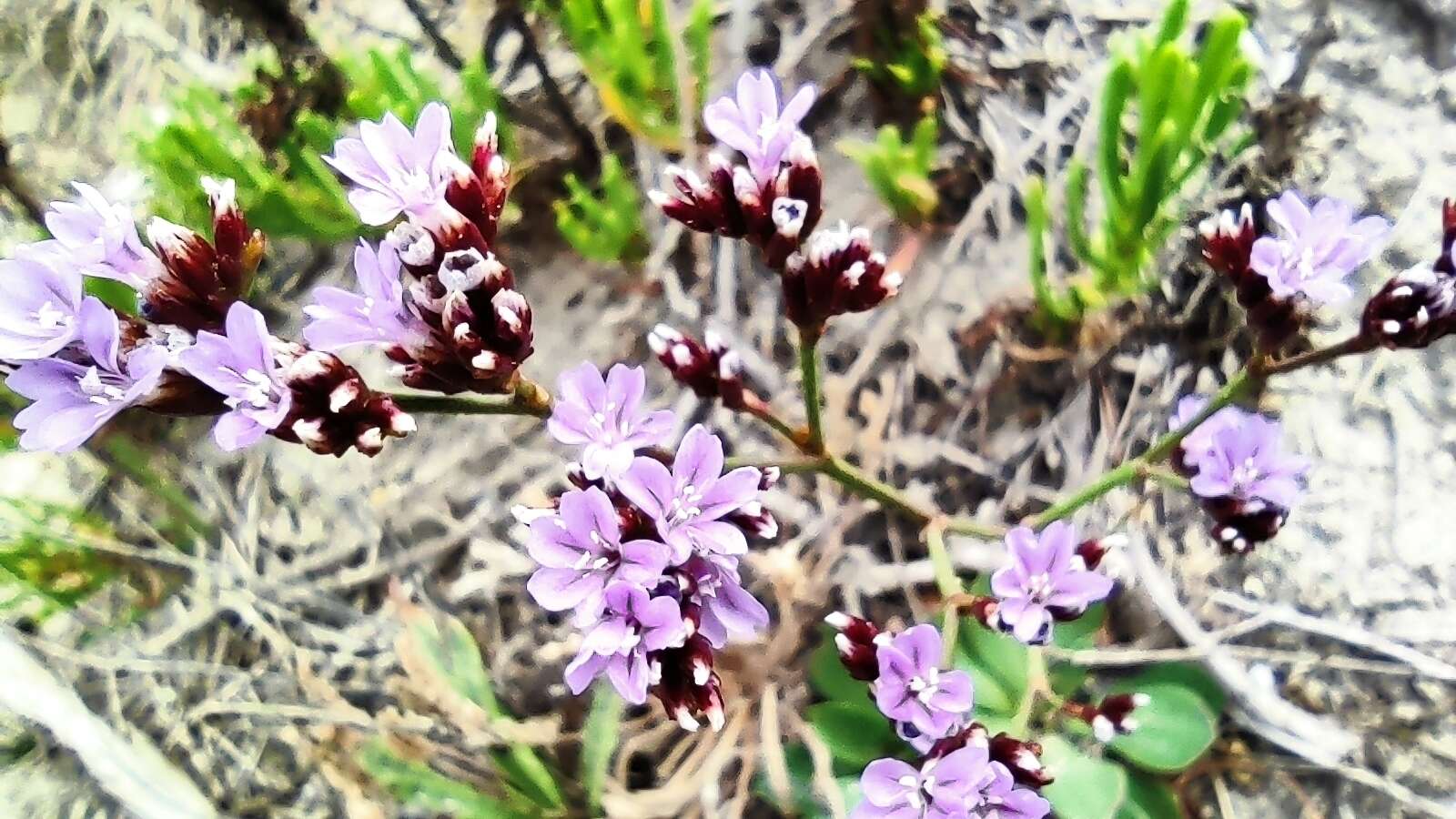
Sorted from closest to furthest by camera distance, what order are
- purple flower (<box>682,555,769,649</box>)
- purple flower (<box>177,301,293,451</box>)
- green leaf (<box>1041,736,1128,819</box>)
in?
purple flower (<box>177,301,293,451</box>)
purple flower (<box>682,555,769,649</box>)
green leaf (<box>1041,736,1128,819</box>)

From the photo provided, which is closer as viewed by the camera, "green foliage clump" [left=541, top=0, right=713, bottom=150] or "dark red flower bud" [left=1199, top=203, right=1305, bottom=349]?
"dark red flower bud" [left=1199, top=203, right=1305, bottom=349]

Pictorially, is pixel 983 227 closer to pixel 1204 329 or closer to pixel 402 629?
pixel 1204 329

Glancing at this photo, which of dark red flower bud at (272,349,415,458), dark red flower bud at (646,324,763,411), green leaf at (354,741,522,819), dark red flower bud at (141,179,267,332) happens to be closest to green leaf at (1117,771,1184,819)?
dark red flower bud at (646,324,763,411)

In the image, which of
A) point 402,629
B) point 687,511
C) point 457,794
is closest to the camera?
point 687,511

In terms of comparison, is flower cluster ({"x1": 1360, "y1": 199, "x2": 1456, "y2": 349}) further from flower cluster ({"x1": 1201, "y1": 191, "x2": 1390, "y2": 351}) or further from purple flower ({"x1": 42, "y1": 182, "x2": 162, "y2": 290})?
purple flower ({"x1": 42, "y1": 182, "x2": 162, "y2": 290})

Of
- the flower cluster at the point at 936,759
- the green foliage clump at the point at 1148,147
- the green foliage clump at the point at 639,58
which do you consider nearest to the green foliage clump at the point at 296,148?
the green foliage clump at the point at 639,58

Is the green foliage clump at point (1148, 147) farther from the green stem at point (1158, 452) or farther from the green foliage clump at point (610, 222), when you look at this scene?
the green foliage clump at point (610, 222)

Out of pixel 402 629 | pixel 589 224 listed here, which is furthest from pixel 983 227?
pixel 402 629
